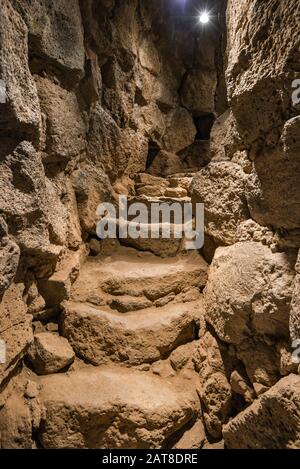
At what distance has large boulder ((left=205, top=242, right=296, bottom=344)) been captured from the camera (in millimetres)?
1864

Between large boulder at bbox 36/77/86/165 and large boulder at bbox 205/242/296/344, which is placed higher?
large boulder at bbox 36/77/86/165

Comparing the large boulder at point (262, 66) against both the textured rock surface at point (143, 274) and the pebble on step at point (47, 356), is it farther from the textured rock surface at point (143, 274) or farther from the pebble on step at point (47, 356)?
the pebble on step at point (47, 356)

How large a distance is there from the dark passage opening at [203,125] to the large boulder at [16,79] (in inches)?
240

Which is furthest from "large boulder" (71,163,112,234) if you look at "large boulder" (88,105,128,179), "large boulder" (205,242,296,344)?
"large boulder" (205,242,296,344)

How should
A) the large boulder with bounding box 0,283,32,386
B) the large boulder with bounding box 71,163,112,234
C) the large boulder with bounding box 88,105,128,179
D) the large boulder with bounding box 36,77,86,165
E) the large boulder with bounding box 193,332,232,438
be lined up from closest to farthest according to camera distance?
the large boulder with bounding box 0,283,32,386 → the large boulder with bounding box 193,332,232,438 → the large boulder with bounding box 36,77,86,165 → the large boulder with bounding box 71,163,112,234 → the large boulder with bounding box 88,105,128,179

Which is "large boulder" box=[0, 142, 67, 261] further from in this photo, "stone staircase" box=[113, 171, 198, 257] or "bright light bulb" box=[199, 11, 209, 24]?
"bright light bulb" box=[199, 11, 209, 24]

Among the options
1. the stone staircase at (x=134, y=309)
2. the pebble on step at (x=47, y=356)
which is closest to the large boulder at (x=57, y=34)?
the stone staircase at (x=134, y=309)

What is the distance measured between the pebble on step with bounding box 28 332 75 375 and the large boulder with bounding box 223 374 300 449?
4.23 ft

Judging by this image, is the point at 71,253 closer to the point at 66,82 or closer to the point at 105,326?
the point at 105,326

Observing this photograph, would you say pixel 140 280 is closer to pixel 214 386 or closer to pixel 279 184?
pixel 214 386

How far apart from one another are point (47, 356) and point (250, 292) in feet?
5.18

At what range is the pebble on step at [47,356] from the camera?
227 centimetres

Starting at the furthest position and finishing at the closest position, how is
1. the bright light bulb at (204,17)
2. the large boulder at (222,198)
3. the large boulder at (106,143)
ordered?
the bright light bulb at (204,17) → the large boulder at (106,143) → the large boulder at (222,198)

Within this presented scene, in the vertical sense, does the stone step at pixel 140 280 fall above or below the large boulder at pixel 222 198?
below
